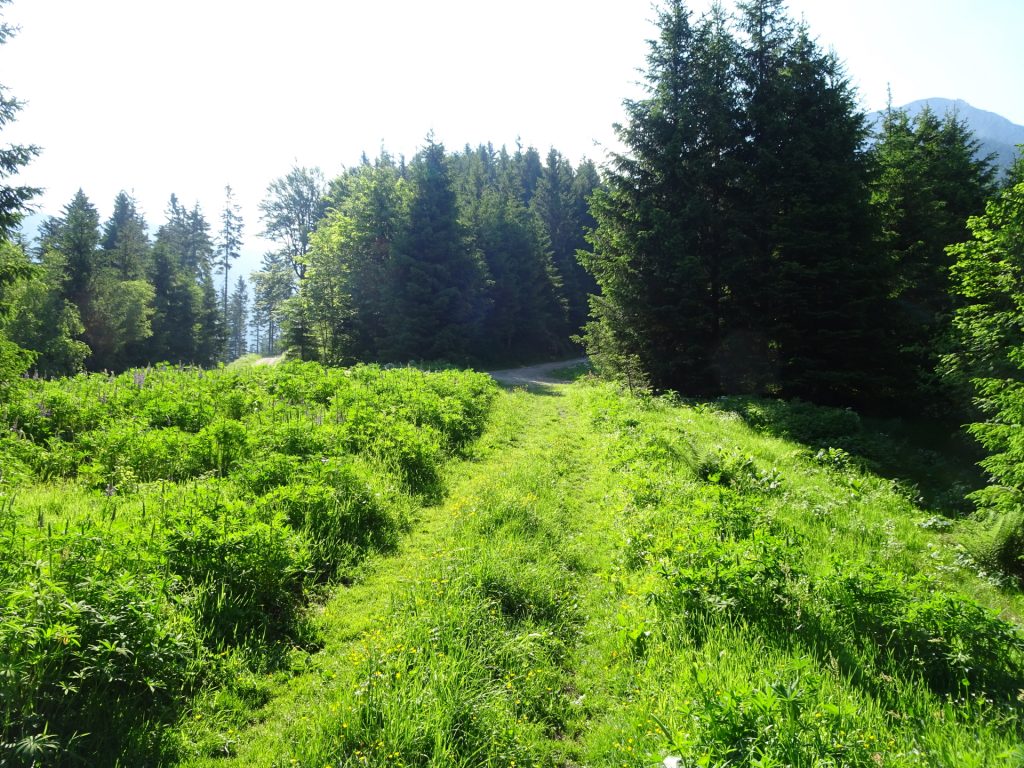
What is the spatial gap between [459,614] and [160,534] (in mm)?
2890

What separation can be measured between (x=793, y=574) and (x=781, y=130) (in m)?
19.9

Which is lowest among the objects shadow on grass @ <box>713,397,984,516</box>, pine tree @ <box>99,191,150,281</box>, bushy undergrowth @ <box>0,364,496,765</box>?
shadow on grass @ <box>713,397,984,516</box>

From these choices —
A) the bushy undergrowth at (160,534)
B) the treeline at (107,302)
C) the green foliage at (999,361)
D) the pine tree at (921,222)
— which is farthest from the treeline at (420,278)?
the green foliage at (999,361)

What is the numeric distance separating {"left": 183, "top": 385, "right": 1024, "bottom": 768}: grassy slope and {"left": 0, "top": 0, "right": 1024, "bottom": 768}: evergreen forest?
0.10 ft

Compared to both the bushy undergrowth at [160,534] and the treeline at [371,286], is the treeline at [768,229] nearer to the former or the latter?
the treeline at [371,286]

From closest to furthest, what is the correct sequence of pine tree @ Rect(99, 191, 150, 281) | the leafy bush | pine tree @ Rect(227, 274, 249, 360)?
the leafy bush
pine tree @ Rect(99, 191, 150, 281)
pine tree @ Rect(227, 274, 249, 360)

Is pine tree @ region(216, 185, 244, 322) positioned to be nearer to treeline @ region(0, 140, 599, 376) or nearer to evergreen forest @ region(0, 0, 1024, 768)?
treeline @ region(0, 140, 599, 376)

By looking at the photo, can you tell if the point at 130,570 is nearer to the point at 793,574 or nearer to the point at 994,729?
the point at 793,574

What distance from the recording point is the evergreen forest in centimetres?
330

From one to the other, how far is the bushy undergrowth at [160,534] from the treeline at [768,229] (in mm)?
12997

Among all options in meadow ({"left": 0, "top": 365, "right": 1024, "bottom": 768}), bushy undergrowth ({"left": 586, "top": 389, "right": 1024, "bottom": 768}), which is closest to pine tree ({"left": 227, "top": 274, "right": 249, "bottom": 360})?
meadow ({"left": 0, "top": 365, "right": 1024, "bottom": 768})

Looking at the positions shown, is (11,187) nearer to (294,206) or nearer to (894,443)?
(894,443)

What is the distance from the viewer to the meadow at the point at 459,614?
3127mm

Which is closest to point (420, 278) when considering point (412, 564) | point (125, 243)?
point (412, 564)
